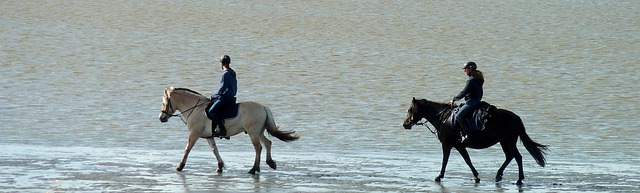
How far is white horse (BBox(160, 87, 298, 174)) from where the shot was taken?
60.1 ft

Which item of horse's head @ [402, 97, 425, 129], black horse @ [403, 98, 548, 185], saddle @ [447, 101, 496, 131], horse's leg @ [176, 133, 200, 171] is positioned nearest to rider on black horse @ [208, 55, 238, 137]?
horse's leg @ [176, 133, 200, 171]

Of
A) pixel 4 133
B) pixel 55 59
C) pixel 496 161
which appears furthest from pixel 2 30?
pixel 496 161

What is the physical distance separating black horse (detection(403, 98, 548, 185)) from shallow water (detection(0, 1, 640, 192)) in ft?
1.20

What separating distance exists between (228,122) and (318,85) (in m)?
14.6

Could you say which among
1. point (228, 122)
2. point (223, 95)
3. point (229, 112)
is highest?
point (223, 95)

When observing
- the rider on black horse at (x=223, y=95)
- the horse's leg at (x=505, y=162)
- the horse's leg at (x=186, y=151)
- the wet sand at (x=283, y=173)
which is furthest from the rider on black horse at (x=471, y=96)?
the horse's leg at (x=186, y=151)

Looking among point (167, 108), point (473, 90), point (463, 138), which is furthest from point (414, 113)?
point (167, 108)

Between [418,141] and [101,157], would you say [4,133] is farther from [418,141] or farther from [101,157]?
[418,141]

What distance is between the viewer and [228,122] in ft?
60.2

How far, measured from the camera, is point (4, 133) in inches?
982

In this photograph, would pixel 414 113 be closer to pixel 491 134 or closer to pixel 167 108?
pixel 491 134

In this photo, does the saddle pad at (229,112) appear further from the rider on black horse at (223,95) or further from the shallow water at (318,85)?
the shallow water at (318,85)

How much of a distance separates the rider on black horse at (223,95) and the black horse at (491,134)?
2.61 m

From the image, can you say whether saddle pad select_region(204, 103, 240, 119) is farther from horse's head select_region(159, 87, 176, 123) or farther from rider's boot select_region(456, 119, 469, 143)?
rider's boot select_region(456, 119, 469, 143)
